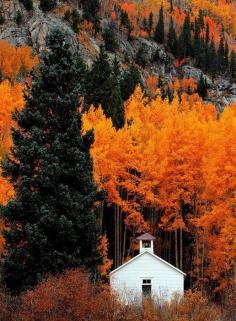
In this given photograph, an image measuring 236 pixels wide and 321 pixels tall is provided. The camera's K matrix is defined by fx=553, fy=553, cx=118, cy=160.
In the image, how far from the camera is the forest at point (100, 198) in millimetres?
21484

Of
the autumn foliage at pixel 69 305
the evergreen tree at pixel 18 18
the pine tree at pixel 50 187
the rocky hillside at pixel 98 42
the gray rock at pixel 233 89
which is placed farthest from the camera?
the gray rock at pixel 233 89

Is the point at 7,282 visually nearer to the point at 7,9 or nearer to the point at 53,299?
the point at 53,299

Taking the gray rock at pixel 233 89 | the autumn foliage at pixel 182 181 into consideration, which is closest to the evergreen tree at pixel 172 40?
the gray rock at pixel 233 89

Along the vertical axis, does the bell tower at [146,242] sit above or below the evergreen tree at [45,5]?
below

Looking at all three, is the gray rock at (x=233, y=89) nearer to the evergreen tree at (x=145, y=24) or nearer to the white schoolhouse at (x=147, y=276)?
the evergreen tree at (x=145, y=24)

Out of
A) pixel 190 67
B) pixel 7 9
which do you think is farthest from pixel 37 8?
pixel 190 67

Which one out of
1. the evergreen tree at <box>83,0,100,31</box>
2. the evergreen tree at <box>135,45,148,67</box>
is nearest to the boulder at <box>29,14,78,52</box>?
the evergreen tree at <box>83,0,100,31</box>

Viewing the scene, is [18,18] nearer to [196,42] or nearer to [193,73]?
[193,73]

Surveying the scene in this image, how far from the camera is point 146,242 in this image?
31875 millimetres

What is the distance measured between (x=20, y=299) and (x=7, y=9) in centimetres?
9028

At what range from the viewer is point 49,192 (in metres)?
22.3

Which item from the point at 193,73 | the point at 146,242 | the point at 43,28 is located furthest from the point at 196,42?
the point at 146,242

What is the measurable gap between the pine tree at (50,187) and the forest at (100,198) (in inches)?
1.7

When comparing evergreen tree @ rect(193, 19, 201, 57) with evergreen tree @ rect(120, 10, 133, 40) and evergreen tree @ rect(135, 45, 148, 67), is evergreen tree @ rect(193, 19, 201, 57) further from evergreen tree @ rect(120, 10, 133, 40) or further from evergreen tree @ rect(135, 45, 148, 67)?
evergreen tree @ rect(135, 45, 148, 67)
